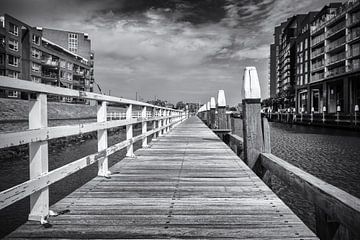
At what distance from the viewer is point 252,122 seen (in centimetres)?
576

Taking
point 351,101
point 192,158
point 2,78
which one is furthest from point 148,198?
point 351,101

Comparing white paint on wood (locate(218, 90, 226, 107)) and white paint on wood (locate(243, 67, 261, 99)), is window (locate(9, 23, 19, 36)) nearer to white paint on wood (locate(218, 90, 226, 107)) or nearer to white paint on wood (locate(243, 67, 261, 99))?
white paint on wood (locate(218, 90, 226, 107))

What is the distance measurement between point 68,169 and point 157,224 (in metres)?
1.16

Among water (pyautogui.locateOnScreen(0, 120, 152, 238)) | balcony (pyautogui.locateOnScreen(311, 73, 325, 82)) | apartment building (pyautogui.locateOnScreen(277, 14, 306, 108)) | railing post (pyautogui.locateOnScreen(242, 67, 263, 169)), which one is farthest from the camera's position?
apartment building (pyautogui.locateOnScreen(277, 14, 306, 108))

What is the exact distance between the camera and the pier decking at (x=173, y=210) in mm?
2654

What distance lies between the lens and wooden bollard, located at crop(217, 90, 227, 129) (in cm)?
1744

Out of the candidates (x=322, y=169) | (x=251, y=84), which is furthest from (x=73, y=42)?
(x=251, y=84)

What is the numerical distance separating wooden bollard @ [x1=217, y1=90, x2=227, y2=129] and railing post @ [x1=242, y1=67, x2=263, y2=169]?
37.6 feet

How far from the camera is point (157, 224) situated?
284 cm

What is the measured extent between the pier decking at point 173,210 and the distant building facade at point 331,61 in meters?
39.1

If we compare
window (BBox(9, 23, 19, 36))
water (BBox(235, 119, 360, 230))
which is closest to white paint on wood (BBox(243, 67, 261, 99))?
water (BBox(235, 119, 360, 230))

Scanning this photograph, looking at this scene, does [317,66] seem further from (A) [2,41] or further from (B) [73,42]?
(B) [73,42]

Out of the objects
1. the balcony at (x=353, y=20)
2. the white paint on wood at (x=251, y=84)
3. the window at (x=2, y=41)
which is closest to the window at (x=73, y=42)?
the window at (x=2, y=41)

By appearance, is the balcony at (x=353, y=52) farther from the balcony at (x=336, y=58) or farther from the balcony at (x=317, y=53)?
the balcony at (x=317, y=53)
